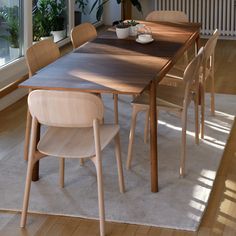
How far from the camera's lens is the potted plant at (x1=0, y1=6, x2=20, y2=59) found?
573 cm

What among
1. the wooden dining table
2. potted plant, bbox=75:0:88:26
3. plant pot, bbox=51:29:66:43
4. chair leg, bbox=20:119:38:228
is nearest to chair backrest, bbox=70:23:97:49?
the wooden dining table

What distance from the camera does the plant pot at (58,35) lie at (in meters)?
7.20

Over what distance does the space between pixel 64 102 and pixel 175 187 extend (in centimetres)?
106

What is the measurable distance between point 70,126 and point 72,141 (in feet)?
0.82

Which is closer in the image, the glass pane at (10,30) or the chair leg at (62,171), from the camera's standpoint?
the chair leg at (62,171)

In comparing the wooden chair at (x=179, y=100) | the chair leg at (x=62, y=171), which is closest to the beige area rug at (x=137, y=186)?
the chair leg at (x=62, y=171)

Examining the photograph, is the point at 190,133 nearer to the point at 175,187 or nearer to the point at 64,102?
the point at 175,187

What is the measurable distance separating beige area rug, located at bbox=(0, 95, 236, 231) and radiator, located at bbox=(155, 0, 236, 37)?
12.5 ft

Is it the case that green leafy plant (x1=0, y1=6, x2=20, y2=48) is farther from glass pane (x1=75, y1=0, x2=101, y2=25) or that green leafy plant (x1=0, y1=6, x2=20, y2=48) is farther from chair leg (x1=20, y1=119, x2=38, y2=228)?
chair leg (x1=20, y1=119, x2=38, y2=228)

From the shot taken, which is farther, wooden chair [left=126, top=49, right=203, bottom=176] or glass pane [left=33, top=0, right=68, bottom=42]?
glass pane [left=33, top=0, right=68, bottom=42]

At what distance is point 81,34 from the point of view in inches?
192

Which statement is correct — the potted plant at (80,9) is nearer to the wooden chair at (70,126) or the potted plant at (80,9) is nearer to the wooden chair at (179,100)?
the wooden chair at (179,100)

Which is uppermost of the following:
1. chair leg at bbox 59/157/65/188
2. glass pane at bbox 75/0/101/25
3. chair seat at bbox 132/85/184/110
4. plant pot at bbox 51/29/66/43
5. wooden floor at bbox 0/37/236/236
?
glass pane at bbox 75/0/101/25

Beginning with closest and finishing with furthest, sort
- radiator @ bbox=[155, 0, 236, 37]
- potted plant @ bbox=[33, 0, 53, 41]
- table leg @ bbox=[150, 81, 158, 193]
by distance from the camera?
table leg @ bbox=[150, 81, 158, 193] < potted plant @ bbox=[33, 0, 53, 41] < radiator @ bbox=[155, 0, 236, 37]
